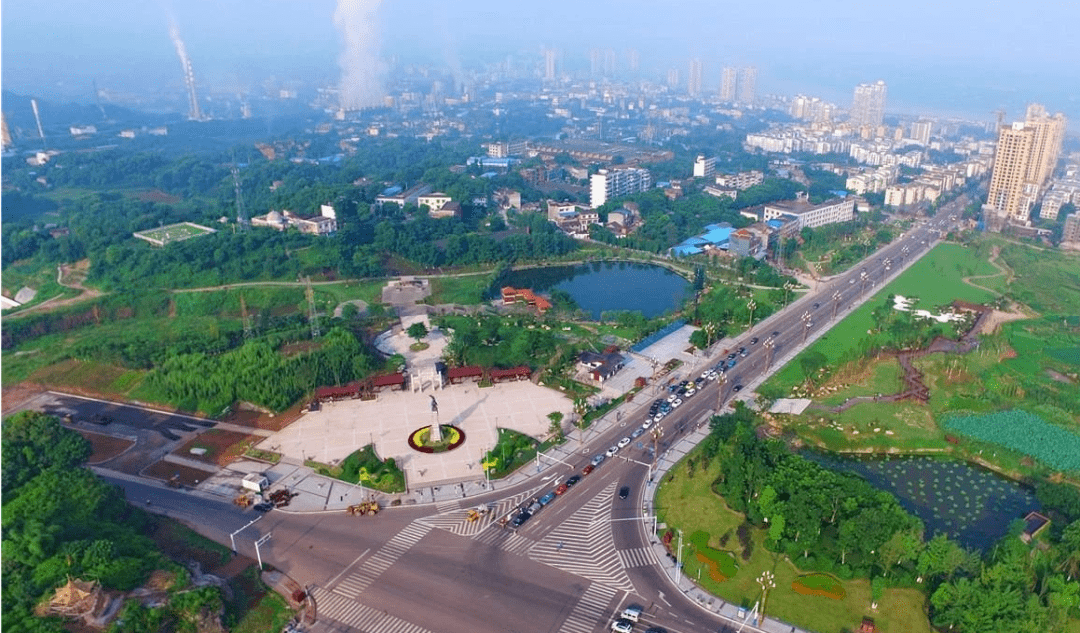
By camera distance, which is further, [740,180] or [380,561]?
[740,180]

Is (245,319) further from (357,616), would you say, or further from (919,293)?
(919,293)

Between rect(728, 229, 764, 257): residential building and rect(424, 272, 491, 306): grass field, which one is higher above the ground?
rect(728, 229, 764, 257): residential building


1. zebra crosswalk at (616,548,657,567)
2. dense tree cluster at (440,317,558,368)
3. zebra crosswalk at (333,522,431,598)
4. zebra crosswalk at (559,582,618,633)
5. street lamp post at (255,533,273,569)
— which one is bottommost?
zebra crosswalk at (616,548,657,567)

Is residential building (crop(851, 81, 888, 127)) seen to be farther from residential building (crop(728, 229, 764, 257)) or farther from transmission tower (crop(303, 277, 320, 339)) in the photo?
transmission tower (crop(303, 277, 320, 339))

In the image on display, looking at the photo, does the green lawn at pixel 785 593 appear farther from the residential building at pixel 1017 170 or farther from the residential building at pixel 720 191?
the residential building at pixel 1017 170

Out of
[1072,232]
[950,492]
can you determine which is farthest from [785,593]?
[1072,232]

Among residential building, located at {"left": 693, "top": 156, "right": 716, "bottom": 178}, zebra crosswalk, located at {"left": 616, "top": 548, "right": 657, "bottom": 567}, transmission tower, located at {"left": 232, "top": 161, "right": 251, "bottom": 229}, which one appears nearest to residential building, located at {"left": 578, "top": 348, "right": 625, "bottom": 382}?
zebra crosswalk, located at {"left": 616, "top": 548, "right": 657, "bottom": 567}
